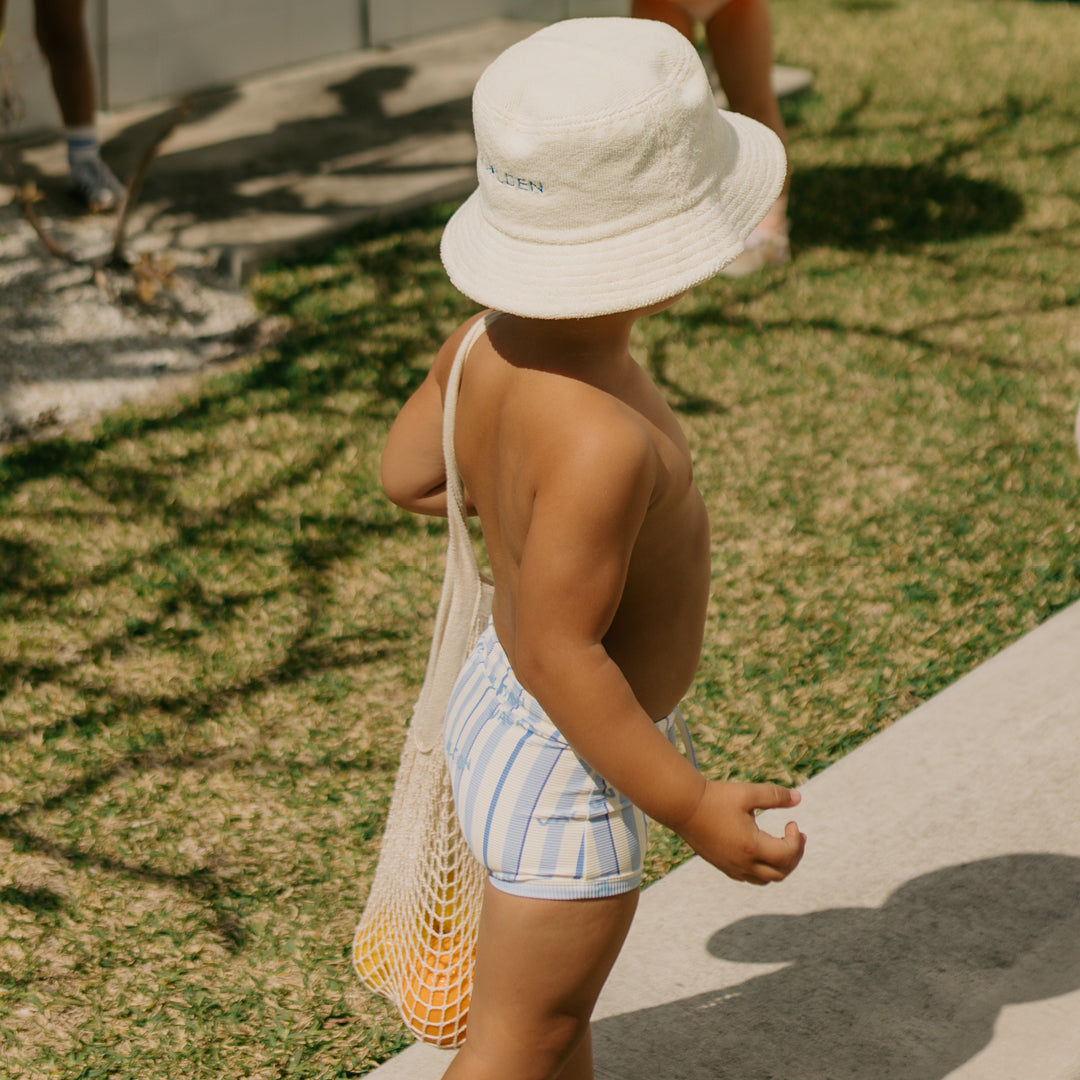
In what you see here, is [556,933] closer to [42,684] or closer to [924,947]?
[924,947]

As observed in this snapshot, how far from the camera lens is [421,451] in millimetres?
2064

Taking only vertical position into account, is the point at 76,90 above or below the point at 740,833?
below

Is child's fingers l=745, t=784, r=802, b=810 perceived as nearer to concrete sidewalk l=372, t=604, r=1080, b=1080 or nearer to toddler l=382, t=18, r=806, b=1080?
toddler l=382, t=18, r=806, b=1080

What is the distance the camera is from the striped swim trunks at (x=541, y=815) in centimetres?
187

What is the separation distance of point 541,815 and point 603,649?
30cm

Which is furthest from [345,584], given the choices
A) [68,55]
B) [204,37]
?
[204,37]

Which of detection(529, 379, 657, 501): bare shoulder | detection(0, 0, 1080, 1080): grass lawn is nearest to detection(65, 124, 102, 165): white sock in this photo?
detection(0, 0, 1080, 1080): grass lawn

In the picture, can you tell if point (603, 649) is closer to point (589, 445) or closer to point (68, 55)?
point (589, 445)

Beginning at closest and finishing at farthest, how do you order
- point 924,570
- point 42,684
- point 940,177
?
point 42,684 < point 924,570 < point 940,177

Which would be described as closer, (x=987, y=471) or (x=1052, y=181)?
(x=987, y=471)

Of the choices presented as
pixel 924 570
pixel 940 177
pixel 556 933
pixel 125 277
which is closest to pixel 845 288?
pixel 940 177

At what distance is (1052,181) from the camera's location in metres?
6.64

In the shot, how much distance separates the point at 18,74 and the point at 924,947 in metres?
5.29

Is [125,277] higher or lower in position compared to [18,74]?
lower
